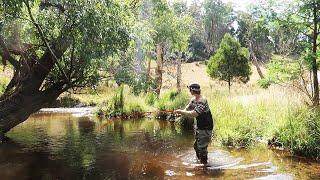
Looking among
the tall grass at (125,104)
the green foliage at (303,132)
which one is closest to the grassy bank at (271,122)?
the green foliage at (303,132)

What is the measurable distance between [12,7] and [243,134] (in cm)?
756

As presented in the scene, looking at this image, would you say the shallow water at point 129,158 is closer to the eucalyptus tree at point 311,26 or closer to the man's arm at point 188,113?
the man's arm at point 188,113

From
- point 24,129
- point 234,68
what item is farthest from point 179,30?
point 24,129

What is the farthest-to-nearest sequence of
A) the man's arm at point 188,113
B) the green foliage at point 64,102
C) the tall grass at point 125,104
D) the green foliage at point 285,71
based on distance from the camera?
1. the green foliage at point 64,102
2. the tall grass at point 125,104
3. the green foliage at point 285,71
4. the man's arm at point 188,113

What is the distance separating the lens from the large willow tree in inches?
418

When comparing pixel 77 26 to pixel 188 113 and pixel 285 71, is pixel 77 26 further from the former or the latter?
pixel 285 71

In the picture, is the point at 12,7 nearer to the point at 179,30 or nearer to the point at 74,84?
the point at 74,84

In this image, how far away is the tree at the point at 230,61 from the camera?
3020 cm

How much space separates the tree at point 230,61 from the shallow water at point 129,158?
13991mm

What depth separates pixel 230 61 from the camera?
30469 mm

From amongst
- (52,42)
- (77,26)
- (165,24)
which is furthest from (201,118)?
(165,24)

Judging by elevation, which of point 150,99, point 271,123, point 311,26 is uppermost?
point 311,26

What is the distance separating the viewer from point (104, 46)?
1161cm

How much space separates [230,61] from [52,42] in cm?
1987
